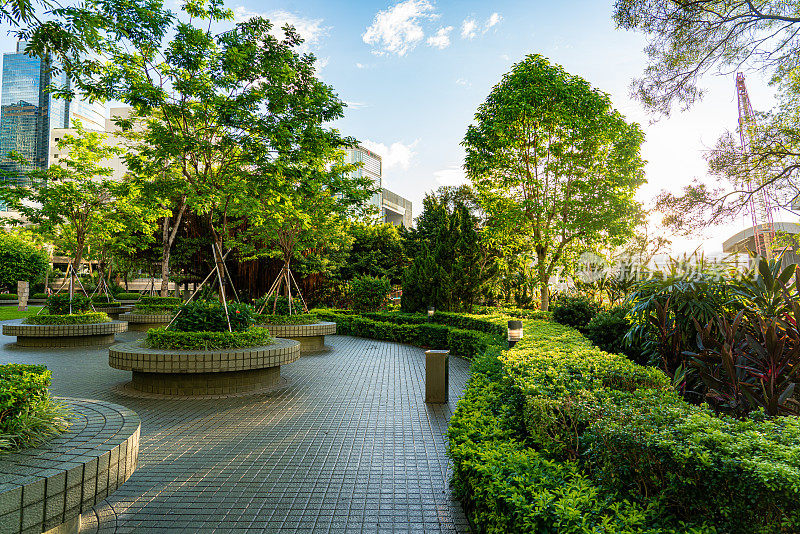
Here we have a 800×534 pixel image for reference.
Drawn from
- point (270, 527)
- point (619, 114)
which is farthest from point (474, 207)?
point (270, 527)

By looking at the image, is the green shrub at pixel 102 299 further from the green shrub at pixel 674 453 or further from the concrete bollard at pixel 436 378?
the green shrub at pixel 674 453

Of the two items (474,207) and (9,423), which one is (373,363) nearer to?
(9,423)

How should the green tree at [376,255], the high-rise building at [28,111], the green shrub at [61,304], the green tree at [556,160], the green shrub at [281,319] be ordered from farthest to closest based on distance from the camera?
the high-rise building at [28,111] → the green tree at [376,255] → the green tree at [556,160] → the green shrub at [281,319] → the green shrub at [61,304]

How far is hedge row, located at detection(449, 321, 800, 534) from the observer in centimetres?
191

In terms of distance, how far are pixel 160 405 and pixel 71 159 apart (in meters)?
12.5

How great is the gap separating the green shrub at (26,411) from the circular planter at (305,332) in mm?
8291

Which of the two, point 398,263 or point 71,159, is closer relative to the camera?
point 71,159

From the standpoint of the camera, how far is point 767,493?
1826 mm

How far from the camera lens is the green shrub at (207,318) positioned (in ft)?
23.8

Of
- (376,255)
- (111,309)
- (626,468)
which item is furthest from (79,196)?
(376,255)

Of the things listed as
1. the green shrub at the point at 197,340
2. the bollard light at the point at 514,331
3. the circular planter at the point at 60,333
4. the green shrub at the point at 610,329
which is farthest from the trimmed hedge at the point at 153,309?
the green shrub at the point at 610,329

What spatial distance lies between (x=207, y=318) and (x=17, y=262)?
34.6 meters

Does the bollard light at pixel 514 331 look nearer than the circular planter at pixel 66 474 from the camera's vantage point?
No

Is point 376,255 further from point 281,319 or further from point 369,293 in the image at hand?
point 281,319
